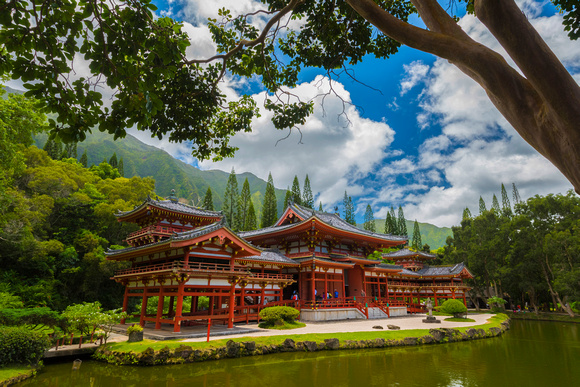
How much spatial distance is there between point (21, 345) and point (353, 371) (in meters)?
10.6

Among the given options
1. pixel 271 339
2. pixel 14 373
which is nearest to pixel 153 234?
pixel 271 339

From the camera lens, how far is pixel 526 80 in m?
2.74

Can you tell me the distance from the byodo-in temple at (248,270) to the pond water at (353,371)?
3.56 m

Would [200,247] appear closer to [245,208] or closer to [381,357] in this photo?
[381,357]

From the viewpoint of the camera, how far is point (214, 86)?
6609 mm

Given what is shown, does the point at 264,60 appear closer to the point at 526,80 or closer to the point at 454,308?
the point at 526,80

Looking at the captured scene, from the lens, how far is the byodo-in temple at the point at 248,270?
16.1 meters

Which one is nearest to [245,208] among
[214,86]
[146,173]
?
[214,86]

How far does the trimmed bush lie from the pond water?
75cm

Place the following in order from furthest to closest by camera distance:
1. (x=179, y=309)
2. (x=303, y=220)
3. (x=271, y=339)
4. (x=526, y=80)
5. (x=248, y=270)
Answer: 1. (x=303, y=220)
2. (x=248, y=270)
3. (x=179, y=309)
4. (x=271, y=339)
5. (x=526, y=80)

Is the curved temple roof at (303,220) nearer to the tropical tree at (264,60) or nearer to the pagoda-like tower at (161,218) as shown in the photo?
the pagoda-like tower at (161,218)

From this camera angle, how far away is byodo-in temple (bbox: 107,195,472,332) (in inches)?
635

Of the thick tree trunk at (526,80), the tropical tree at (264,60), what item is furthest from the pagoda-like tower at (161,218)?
the thick tree trunk at (526,80)

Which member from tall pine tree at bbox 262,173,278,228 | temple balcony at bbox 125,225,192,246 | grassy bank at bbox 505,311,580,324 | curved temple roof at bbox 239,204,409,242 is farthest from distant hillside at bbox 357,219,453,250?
temple balcony at bbox 125,225,192,246
